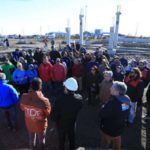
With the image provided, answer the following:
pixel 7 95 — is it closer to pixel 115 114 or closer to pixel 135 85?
pixel 115 114

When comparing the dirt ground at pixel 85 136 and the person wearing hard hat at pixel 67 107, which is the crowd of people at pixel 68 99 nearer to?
the person wearing hard hat at pixel 67 107

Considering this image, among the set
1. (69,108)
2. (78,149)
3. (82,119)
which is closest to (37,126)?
(69,108)

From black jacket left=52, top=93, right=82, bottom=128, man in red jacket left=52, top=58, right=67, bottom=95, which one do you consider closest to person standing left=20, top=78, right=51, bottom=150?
black jacket left=52, top=93, right=82, bottom=128

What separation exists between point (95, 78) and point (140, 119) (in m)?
2.09

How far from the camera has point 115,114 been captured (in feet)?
14.5

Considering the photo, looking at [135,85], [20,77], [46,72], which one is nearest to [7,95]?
[20,77]

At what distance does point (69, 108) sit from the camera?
15.9 ft

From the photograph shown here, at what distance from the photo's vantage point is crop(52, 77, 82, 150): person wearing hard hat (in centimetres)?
477

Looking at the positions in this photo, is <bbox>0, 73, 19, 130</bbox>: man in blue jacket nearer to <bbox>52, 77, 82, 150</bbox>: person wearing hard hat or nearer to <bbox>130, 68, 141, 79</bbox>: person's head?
<bbox>52, 77, 82, 150</bbox>: person wearing hard hat

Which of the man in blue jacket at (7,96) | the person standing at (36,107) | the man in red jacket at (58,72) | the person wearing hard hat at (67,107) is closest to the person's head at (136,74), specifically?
the person wearing hard hat at (67,107)

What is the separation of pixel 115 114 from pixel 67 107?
3.19 feet

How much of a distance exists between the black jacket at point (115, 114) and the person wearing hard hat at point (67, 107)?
0.61 m

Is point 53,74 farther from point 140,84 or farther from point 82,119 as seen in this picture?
point 140,84

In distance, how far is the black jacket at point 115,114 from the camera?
439 cm
